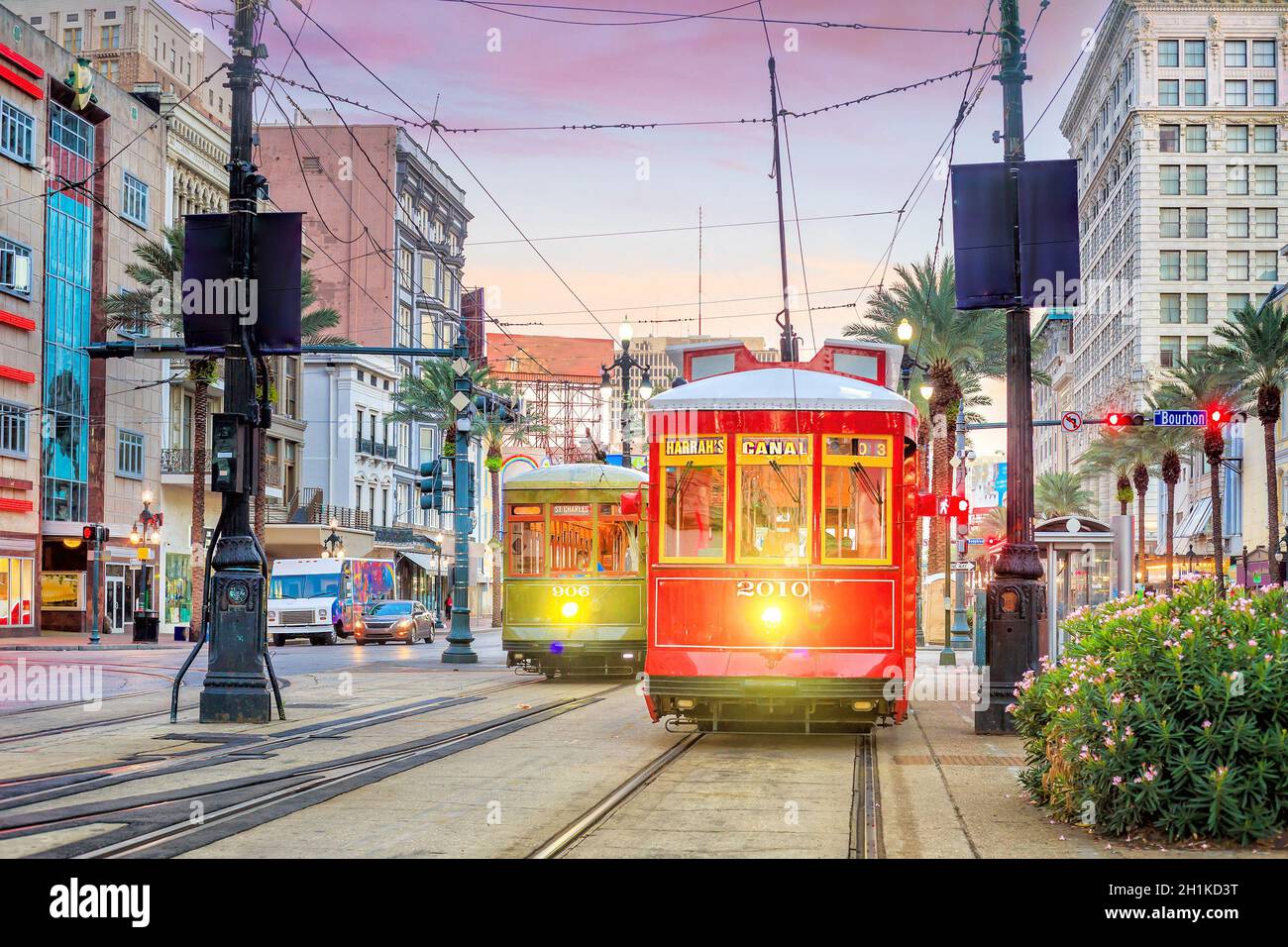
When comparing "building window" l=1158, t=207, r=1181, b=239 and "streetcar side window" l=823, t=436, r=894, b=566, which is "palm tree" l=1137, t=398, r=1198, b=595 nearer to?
"building window" l=1158, t=207, r=1181, b=239

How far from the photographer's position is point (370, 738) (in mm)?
15484

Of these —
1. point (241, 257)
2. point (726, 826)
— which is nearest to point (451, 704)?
point (241, 257)

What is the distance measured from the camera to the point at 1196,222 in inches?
4031

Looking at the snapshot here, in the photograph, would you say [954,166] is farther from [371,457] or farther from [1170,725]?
[371,457]

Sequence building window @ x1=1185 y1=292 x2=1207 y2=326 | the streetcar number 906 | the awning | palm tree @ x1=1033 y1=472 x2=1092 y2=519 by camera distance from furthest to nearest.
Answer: building window @ x1=1185 y1=292 x2=1207 y2=326
palm tree @ x1=1033 y1=472 x2=1092 y2=519
the awning
the streetcar number 906

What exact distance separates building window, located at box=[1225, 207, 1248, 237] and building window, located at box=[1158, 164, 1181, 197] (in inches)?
147

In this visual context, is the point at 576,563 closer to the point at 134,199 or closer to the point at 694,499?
the point at 694,499

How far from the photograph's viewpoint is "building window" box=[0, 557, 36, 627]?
155 feet

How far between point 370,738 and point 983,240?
27.0 ft

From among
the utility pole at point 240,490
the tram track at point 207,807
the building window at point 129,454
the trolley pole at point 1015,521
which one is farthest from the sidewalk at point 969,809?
the building window at point 129,454

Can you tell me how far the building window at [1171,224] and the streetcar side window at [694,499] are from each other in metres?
96.2

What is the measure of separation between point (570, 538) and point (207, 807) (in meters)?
14.0

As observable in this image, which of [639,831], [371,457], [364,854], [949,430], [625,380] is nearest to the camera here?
[364,854]

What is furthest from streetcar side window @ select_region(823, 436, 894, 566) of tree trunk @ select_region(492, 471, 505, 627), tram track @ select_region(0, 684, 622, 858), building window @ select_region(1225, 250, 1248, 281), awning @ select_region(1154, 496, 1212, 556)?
building window @ select_region(1225, 250, 1248, 281)
